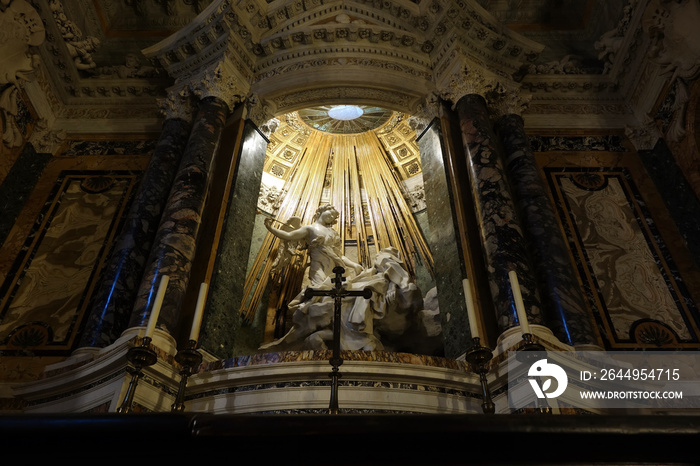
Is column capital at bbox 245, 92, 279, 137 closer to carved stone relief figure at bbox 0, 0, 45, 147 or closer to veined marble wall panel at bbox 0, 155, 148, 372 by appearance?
veined marble wall panel at bbox 0, 155, 148, 372

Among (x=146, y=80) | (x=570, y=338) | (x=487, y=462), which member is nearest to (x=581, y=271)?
(x=570, y=338)

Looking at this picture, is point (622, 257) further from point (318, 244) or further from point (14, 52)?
point (14, 52)

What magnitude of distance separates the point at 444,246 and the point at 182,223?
249 centimetres

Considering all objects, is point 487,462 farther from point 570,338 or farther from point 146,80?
point 146,80

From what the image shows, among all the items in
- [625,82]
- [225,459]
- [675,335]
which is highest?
[625,82]

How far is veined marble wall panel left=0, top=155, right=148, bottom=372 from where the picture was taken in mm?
4945

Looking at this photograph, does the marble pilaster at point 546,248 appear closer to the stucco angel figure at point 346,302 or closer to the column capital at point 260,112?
the stucco angel figure at point 346,302

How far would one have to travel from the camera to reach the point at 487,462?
3.86 feet

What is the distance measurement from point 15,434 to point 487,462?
1.01m

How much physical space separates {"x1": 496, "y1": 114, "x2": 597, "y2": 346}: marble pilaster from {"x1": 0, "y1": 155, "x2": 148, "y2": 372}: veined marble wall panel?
4328 mm

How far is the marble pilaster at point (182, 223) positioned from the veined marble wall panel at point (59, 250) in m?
1.12

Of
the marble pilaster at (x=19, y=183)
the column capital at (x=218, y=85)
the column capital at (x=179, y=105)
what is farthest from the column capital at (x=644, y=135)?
the marble pilaster at (x=19, y=183)

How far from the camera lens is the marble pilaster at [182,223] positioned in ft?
14.0

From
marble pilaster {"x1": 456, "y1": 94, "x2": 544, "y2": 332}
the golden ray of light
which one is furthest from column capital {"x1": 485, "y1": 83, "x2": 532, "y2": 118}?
the golden ray of light
